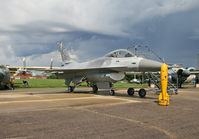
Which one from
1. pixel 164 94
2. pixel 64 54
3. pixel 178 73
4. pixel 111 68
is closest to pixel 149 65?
pixel 164 94

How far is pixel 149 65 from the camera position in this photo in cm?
1086

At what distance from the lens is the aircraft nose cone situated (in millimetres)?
10633

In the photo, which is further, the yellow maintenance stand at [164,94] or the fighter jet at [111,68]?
the fighter jet at [111,68]

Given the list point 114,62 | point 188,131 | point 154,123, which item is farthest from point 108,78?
point 188,131

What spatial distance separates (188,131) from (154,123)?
95cm

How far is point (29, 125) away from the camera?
473 cm

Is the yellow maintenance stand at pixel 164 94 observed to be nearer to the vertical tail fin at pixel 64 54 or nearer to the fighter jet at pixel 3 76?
the vertical tail fin at pixel 64 54

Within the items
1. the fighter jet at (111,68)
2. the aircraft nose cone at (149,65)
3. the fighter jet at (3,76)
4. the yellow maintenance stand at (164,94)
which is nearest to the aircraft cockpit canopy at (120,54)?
the fighter jet at (111,68)

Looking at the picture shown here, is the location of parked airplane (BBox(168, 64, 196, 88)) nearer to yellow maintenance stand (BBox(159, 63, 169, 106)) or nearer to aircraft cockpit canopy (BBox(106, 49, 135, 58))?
aircraft cockpit canopy (BBox(106, 49, 135, 58))

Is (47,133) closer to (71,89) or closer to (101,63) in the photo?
(101,63)

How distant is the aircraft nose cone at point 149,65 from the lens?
10.6 m

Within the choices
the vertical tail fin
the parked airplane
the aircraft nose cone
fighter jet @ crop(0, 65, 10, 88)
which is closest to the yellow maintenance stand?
the aircraft nose cone

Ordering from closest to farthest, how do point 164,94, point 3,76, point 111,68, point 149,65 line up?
point 164,94 < point 149,65 < point 111,68 < point 3,76

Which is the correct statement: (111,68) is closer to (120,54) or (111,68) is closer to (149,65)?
(120,54)
